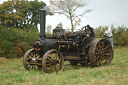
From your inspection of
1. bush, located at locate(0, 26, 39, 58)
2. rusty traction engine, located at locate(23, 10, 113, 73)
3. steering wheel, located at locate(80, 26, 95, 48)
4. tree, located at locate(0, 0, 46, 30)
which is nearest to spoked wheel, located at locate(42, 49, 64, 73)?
rusty traction engine, located at locate(23, 10, 113, 73)

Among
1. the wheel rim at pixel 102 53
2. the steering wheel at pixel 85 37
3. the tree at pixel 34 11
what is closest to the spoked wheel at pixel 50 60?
the steering wheel at pixel 85 37

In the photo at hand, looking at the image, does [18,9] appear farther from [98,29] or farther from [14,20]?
[98,29]

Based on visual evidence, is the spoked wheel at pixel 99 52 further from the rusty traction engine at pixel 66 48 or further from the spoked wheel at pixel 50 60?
the spoked wheel at pixel 50 60

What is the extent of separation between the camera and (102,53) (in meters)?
7.16

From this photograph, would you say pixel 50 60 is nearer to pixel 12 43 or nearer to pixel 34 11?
pixel 12 43

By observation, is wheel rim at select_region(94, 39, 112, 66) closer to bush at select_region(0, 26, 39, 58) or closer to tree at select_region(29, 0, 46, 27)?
bush at select_region(0, 26, 39, 58)

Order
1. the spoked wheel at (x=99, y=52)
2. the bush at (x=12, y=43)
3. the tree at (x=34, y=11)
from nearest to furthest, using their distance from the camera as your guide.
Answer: the spoked wheel at (x=99, y=52)
the bush at (x=12, y=43)
the tree at (x=34, y=11)

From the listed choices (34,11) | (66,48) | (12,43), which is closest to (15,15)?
(34,11)

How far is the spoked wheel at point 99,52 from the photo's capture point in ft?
21.9

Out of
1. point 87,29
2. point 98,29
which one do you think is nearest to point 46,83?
point 87,29

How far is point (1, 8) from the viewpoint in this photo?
27.2 m

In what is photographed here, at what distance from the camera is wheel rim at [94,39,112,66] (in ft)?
23.0

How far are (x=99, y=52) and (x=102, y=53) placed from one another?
194mm

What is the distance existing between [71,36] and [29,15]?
25235 millimetres
